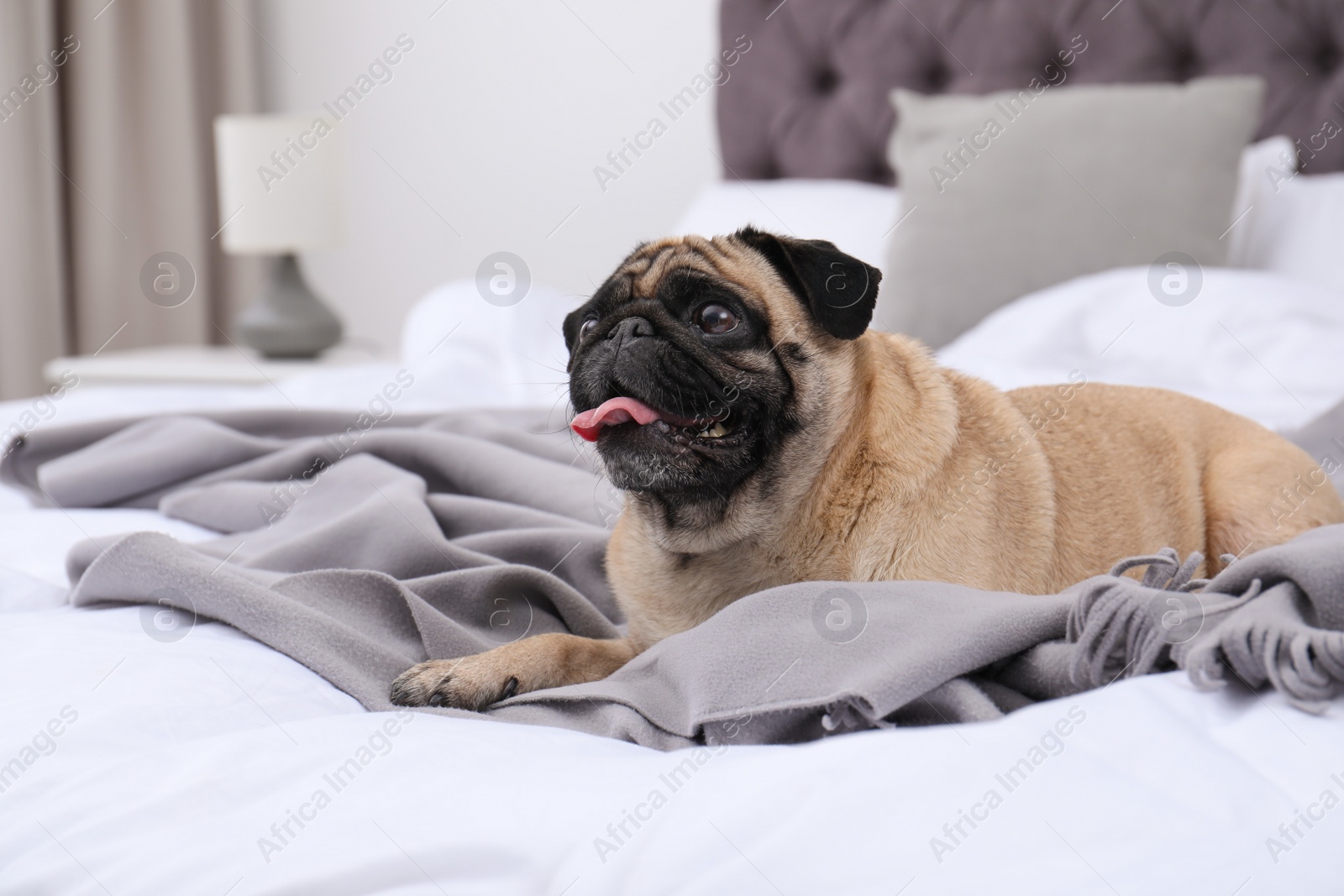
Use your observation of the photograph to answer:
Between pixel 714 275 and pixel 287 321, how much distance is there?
2869mm

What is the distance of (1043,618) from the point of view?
2.60ft

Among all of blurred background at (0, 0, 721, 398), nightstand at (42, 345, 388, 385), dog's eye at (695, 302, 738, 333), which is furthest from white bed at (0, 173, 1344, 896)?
blurred background at (0, 0, 721, 398)

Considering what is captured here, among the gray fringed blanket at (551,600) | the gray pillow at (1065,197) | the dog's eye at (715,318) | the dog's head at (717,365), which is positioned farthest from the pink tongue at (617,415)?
the gray pillow at (1065,197)

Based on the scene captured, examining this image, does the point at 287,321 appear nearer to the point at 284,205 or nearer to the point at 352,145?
the point at 284,205

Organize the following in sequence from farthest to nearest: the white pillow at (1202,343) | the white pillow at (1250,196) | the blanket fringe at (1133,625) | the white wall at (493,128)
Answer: the white wall at (493,128)
the white pillow at (1250,196)
the white pillow at (1202,343)
the blanket fringe at (1133,625)

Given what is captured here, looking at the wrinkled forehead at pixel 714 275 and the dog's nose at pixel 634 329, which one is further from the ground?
the wrinkled forehead at pixel 714 275

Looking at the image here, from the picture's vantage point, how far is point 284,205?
11.7 ft

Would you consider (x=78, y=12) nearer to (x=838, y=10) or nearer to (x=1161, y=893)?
(x=838, y=10)

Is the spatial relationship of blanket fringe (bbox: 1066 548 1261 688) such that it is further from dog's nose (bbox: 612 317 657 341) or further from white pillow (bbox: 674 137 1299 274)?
white pillow (bbox: 674 137 1299 274)

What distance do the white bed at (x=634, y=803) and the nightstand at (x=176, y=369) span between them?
2699 mm

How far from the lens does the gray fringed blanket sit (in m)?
0.74

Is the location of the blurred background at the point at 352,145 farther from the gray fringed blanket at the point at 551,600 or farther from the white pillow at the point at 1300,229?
the gray fringed blanket at the point at 551,600

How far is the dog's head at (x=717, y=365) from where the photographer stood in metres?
1.09

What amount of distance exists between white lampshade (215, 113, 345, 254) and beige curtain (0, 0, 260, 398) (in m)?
0.66
